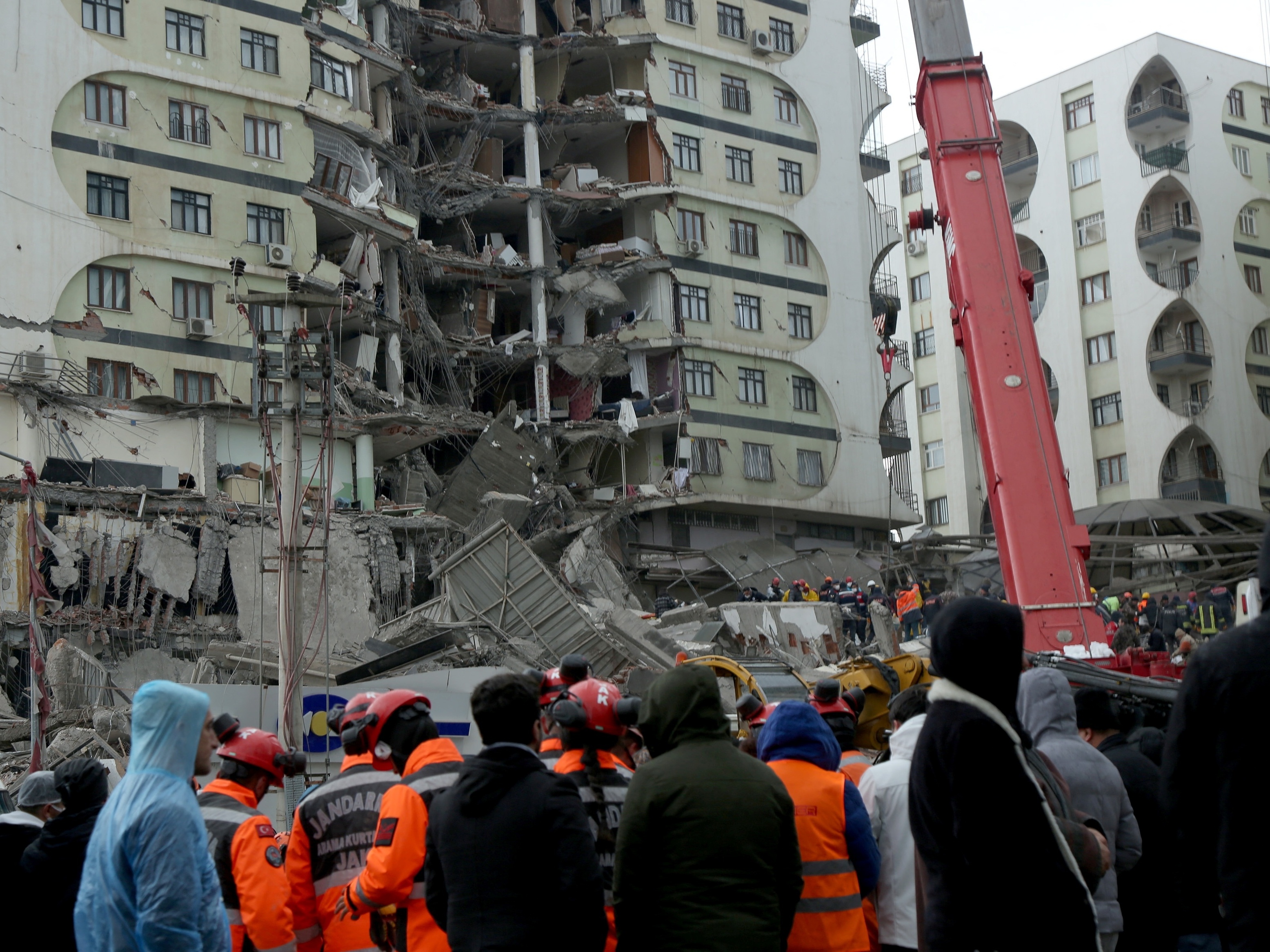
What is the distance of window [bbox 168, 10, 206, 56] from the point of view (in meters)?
34.7

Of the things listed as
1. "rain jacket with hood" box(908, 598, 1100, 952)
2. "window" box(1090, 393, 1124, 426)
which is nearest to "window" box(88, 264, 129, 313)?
"rain jacket with hood" box(908, 598, 1100, 952)

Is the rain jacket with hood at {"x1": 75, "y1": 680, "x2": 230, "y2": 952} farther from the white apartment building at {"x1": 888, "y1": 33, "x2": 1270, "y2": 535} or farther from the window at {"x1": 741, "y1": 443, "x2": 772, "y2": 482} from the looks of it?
the white apartment building at {"x1": 888, "y1": 33, "x2": 1270, "y2": 535}

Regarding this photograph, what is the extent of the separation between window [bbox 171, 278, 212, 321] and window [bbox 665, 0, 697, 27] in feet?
67.5

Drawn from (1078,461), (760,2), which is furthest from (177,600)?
(1078,461)

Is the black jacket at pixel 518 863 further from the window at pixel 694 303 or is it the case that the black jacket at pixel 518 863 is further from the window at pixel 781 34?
the window at pixel 781 34

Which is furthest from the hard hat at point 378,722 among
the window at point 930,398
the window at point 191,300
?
the window at point 930,398

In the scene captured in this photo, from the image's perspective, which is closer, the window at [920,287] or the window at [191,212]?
the window at [191,212]

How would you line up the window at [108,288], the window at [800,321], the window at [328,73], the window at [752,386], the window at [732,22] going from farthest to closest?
the window at [732,22] < the window at [800,321] < the window at [752,386] < the window at [328,73] < the window at [108,288]

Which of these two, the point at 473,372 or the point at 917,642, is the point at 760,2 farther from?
the point at 917,642

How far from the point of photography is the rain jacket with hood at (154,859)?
170 inches

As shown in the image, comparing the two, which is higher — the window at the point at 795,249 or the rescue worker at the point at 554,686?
the window at the point at 795,249

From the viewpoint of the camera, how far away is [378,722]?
6.02 metres

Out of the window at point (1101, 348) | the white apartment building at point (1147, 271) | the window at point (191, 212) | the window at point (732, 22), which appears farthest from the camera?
the window at point (1101, 348)

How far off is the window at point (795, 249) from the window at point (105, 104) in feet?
76.2
